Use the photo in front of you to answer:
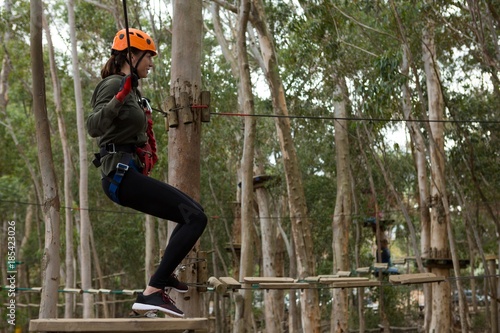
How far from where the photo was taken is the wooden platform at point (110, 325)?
328cm

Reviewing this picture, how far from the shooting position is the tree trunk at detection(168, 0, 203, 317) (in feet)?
19.5

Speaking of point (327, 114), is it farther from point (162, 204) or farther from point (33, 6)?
point (162, 204)

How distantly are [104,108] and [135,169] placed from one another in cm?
36

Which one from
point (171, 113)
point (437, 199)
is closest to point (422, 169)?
point (437, 199)

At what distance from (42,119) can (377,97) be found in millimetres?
8011

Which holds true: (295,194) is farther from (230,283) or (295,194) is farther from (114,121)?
(114,121)

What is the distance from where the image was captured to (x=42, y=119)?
24.1 ft

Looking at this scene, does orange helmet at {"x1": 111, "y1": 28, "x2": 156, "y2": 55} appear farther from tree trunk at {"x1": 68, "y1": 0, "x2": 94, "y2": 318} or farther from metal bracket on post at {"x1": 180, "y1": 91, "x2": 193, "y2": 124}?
tree trunk at {"x1": 68, "y1": 0, "x2": 94, "y2": 318}

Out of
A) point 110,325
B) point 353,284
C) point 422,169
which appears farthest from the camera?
point 422,169

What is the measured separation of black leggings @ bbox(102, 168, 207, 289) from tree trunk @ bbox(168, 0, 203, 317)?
1815mm

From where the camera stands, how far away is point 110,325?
3.32 metres

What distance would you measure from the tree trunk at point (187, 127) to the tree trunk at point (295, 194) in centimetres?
709

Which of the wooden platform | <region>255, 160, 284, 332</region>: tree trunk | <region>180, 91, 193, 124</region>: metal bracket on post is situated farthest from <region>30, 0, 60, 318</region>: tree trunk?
<region>255, 160, 284, 332</region>: tree trunk

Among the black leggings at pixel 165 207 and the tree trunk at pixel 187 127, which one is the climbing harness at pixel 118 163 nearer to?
the black leggings at pixel 165 207
